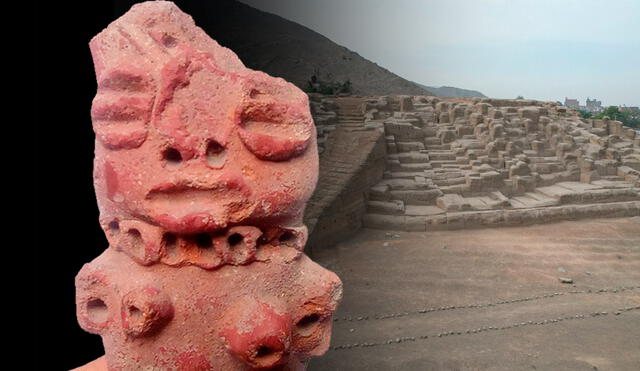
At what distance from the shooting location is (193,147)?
2152 mm

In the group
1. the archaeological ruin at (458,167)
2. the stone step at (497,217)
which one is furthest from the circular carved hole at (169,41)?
the stone step at (497,217)

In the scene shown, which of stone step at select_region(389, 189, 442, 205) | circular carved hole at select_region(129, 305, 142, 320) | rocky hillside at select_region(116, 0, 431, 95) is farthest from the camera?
rocky hillside at select_region(116, 0, 431, 95)

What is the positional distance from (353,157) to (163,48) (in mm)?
7877

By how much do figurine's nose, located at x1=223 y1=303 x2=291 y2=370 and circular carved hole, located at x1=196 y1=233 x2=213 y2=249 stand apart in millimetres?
341

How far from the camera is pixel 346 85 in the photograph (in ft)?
78.4

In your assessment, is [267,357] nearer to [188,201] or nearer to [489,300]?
[188,201]

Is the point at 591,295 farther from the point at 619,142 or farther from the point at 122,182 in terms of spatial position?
the point at 619,142

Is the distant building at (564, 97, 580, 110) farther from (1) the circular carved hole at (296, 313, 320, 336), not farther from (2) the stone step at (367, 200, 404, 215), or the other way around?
(1) the circular carved hole at (296, 313, 320, 336)

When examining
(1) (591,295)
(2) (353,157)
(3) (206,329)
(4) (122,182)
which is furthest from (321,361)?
(2) (353,157)

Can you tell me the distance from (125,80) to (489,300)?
19.0 feet

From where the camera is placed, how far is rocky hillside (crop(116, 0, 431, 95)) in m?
25.2

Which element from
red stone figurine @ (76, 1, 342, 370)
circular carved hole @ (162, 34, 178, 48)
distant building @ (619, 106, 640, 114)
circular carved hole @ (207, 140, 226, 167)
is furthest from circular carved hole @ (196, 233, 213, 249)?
distant building @ (619, 106, 640, 114)

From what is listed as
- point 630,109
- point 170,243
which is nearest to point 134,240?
point 170,243

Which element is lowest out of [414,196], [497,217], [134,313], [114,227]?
[497,217]
